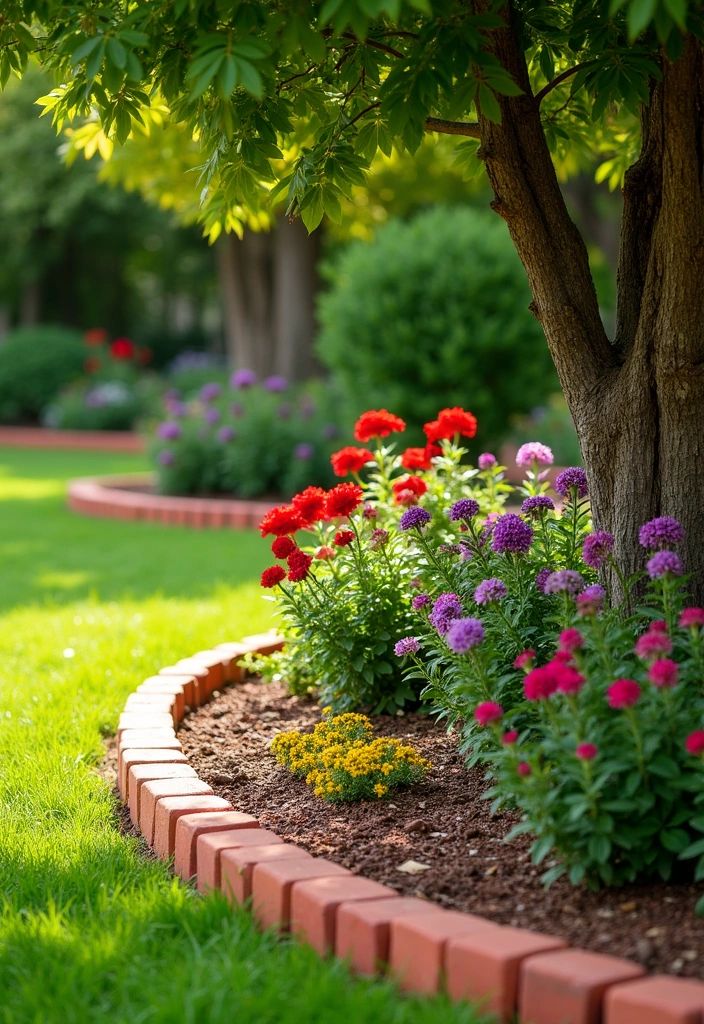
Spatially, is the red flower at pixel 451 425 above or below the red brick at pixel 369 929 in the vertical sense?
above

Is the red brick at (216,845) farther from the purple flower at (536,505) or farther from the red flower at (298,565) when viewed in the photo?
the purple flower at (536,505)

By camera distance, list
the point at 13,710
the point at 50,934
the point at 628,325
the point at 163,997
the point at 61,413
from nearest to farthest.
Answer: the point at 163,997 < the point at 50,934 < the point at 628,325 < the point at 13,710 < the point at 61,413

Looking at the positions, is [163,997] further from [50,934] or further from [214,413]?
[214,413]

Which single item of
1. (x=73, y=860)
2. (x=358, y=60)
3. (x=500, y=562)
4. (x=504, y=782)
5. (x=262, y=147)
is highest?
(x=358, y=60)

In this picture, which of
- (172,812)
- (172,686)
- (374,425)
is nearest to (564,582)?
(172,812)

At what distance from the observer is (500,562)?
336 cm

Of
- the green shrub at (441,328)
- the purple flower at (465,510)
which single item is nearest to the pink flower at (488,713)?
the purple flower at (465,510)

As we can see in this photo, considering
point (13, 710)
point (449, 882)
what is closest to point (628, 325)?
point (449, 882)

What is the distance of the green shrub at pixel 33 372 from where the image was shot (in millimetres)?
21547

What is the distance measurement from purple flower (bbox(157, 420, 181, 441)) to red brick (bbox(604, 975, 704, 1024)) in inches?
349

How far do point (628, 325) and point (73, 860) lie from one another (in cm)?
217

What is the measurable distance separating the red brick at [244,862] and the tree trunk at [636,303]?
126 cm

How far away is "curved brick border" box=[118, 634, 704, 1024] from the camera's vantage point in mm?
1992

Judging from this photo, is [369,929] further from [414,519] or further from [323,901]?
Answer: [414,519]
